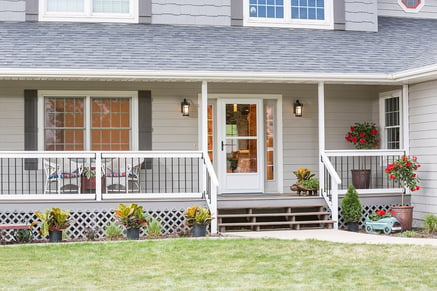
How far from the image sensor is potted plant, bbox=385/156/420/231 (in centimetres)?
1209

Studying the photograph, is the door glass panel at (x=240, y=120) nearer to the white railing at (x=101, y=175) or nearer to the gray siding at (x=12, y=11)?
the white railing at (x=101, y=175)

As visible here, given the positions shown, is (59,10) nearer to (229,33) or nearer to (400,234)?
(229,33)

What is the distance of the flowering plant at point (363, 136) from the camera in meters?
13.8

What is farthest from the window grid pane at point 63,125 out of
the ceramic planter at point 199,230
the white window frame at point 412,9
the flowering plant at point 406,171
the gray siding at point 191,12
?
the white window frame at point 412,9

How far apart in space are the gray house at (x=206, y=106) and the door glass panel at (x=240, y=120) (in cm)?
3

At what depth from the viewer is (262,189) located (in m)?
14.0

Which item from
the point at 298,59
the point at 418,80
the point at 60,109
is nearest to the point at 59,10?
the point at 60,109

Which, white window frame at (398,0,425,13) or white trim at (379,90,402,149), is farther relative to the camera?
white window frame at (398,0,425,13)

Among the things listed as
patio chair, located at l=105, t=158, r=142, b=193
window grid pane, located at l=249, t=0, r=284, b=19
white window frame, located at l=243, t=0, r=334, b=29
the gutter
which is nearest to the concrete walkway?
patio chair, located at l=105, t=158, r=142, b=193

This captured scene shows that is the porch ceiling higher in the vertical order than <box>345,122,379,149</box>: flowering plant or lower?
higher

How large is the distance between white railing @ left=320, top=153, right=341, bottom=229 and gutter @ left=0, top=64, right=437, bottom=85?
1474mm

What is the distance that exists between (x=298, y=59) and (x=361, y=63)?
1.20 m

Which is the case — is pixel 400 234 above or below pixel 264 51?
below

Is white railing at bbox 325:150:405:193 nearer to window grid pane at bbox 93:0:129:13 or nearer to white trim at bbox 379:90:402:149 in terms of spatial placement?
white trim at bbox 379:90:402:149
